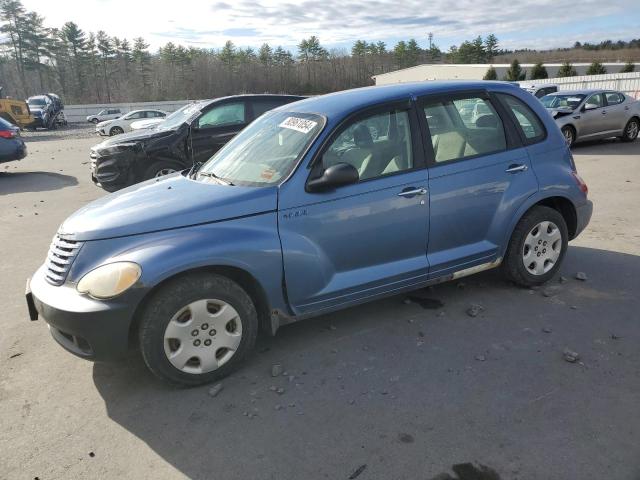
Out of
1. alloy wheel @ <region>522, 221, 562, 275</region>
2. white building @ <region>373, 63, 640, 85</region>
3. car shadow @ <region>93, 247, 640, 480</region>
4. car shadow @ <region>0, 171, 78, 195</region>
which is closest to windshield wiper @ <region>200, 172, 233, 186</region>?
car shadow @ <region>93, 247, 640, 480</region>

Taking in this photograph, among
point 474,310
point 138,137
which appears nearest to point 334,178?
point 474,310

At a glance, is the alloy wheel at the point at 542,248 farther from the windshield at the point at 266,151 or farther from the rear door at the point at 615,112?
the rear door at the point at 615,112

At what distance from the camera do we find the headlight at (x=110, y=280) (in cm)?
308

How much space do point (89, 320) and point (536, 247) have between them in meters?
3.69

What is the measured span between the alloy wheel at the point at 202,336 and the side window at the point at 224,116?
21.7ft

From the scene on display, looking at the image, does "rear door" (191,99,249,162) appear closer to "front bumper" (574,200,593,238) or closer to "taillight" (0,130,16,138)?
"front bumper" (574,200,593,238)

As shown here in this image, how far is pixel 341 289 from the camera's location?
12.3 feet

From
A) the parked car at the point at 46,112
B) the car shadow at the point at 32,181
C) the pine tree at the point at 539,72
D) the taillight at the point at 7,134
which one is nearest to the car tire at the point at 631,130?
the car shadow at the point at 32,181

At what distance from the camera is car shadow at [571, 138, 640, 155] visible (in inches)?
524

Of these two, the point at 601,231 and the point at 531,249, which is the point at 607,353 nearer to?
the point at 531,249

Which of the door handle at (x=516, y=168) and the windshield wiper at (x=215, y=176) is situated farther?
the door handle at (x=516, y=168)

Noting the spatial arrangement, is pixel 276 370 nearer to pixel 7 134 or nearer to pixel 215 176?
pixel 215 176

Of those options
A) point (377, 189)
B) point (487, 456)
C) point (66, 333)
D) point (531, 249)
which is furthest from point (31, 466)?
point (531, 249)

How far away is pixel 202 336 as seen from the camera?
11.0 feet
